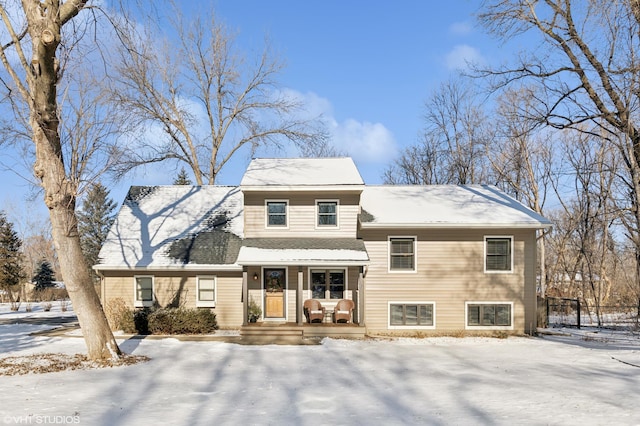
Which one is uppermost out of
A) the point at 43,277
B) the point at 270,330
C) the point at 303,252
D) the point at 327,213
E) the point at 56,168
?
the point at 56,168

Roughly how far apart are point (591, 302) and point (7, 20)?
3301 centimetres

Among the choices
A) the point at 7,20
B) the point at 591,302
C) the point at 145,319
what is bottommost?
the point at 591,302

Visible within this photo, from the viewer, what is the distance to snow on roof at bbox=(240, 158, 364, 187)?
54.7 ft

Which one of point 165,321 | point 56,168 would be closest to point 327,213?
point 165,321

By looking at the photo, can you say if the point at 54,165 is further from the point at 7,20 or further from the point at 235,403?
the point at 235,403

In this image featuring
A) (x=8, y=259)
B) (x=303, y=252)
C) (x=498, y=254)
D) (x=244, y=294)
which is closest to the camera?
(x=244, y=294)

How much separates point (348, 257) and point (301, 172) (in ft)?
15.9

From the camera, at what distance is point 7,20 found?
33.2ft

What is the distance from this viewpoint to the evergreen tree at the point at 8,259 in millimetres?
28547

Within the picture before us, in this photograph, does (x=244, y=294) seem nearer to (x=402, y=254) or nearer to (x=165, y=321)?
(x=165, y=321)

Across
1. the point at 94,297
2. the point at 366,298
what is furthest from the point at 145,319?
the point at 366,298

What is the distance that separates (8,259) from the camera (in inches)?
1158

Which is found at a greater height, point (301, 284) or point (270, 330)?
point (301, 284)

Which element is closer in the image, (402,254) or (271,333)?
(271,333)
